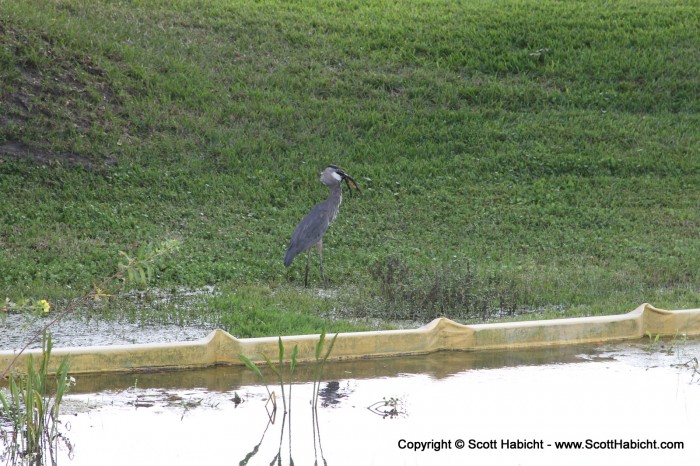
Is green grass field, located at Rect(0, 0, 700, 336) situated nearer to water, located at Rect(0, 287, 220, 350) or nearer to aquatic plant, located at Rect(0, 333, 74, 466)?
water, located at Rect(0, 287, 220, 350)

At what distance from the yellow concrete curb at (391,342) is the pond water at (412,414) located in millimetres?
115

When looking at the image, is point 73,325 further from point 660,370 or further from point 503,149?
point 503,149

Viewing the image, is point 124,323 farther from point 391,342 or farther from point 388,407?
point 388,407

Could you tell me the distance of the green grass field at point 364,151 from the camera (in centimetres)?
1018

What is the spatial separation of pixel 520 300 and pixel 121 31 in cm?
1084

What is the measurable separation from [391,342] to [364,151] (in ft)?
27.7

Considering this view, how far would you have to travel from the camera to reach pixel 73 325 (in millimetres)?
8586

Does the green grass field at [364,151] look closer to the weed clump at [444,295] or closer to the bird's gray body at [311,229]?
the weed clump at [444,295]

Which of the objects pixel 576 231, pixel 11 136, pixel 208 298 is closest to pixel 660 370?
pixel 208 298

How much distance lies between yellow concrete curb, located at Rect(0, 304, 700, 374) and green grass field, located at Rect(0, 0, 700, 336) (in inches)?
40.8

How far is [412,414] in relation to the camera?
6.15m

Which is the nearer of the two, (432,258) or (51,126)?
(432,258)

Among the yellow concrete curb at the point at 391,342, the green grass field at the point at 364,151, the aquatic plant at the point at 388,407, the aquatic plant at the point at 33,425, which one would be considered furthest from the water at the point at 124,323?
the aquatic plant at the point at 388,407

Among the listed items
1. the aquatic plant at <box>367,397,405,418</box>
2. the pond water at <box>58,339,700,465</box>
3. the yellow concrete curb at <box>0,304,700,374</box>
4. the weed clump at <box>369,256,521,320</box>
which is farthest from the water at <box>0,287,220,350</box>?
the aquatic plant at <box>367,397,405,418</box>
